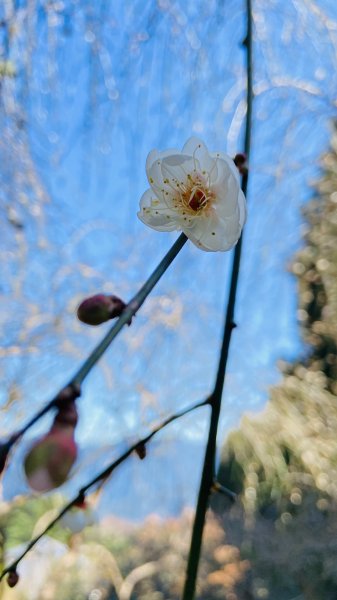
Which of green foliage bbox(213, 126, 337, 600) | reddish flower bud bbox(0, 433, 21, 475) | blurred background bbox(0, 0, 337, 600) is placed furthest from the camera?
green foliage bbox(213, 126, 337, 600)

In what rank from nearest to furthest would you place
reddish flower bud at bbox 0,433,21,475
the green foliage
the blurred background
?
reddish flower bud at bbox 0,433,21,475 < the blurred background < the green foliage

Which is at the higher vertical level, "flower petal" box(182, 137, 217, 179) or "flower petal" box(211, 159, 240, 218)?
"flower petal" box(182, 137, 217, 179)

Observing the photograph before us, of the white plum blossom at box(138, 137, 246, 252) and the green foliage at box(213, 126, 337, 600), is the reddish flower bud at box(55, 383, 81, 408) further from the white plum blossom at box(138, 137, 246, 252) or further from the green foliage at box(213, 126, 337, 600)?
the green foliage at box(213, 126, 337, 600)

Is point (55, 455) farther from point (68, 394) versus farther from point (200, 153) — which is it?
point (200, 153)

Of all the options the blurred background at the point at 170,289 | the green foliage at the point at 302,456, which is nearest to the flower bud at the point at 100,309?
the blurred background at the point at 170,289

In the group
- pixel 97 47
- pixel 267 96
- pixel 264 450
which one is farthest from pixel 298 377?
pixel 97 47

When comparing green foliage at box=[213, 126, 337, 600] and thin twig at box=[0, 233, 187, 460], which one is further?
green foliage at box=[213, 126, 337, 600]

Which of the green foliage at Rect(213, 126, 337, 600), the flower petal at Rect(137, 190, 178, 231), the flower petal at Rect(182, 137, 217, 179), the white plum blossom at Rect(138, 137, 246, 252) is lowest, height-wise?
the green foliage at Rect(213, 126, 337, 600)

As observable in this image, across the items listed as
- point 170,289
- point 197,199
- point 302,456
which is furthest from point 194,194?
point 302,456

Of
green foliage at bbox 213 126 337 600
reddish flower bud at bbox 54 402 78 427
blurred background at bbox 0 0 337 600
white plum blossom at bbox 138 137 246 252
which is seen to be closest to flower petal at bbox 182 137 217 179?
white plum blossom at bbox 138 137 246 252
